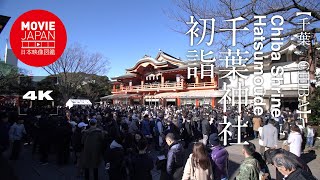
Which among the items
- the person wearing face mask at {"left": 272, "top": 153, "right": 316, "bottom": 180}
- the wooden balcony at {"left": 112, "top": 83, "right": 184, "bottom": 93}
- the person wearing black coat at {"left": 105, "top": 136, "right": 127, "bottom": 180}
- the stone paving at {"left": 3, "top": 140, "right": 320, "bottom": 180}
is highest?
the wooden balcony at {"left": 112, "top": 83, "right": 184, "bottom": 93}

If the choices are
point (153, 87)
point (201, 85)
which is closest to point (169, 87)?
point (153, 87)

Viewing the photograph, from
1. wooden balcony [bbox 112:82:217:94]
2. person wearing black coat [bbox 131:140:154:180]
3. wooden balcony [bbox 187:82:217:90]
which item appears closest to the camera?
person wearing black coat [bbox 131:140:154:180]

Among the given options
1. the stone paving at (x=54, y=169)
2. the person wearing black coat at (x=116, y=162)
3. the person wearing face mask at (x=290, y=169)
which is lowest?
the stone paving at (x=54, y=169)

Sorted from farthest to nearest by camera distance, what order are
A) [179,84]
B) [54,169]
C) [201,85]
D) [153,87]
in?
[153,87], [179,84], [201,85], [54,169]

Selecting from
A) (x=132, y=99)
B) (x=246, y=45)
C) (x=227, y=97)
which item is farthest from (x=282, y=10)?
(x=132, y=99)

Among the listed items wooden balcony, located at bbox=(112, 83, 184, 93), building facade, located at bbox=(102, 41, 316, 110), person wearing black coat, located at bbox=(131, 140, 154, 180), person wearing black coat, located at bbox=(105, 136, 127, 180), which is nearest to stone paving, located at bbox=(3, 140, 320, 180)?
person wearing black coat, located at bbox=(105, 136, 127, 180)

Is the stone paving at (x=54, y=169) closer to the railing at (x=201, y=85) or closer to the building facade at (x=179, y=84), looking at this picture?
the building facade at (x=179, y=84)

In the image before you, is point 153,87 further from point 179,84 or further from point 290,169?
point 290,169

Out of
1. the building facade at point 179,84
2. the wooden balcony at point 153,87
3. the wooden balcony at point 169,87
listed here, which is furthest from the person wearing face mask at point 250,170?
the wooden balcony at point 153,87

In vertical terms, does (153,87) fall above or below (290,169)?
above

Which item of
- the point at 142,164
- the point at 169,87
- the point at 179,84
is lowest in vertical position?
the point at 142,164

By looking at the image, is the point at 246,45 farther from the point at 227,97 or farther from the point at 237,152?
the point at 237,152

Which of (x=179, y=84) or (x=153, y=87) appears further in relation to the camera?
(x=153, y=87)

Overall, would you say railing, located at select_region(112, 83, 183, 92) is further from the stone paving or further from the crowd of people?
the stone paving
